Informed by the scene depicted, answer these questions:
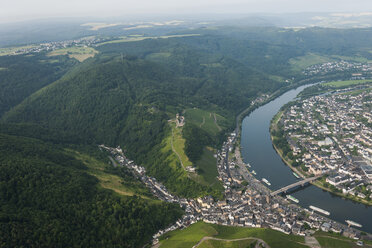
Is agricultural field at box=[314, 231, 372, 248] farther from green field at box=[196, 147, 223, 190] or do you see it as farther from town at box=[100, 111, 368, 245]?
green field at box=[196, 147, 223, 190]

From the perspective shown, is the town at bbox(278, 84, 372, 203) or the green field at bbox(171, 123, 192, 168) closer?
the town at bbox(278, 84, 372, 203)

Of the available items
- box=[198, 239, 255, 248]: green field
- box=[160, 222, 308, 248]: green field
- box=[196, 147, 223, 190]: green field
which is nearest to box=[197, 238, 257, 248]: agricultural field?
box=[198, 239, 255, 248]: green field

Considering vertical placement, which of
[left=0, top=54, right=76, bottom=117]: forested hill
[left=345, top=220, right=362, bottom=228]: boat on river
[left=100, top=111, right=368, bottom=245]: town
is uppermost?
[left=0, top=54, right=76, bottom=117]: forested hill

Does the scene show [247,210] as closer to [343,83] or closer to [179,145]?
[179,145]

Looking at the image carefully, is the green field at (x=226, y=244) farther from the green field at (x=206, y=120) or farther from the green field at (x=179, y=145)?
the green field at (x=206, y=120)

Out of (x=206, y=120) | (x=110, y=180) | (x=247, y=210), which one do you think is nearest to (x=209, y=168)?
(x=247, y=210)

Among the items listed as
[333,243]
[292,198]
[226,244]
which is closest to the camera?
[226,244]

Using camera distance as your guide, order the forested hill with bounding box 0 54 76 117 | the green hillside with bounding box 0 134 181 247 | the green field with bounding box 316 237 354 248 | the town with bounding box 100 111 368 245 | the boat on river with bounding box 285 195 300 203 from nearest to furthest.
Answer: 1. the green field with bounding box 316 237 354 248
2. the green hillside with bounding box 0 134 181 247
3. the town with bounding box 100 111 368 245
4. the boat on river with bounding box 285 195 300 203
5. the forested hill with bounding box 0 54 76 117

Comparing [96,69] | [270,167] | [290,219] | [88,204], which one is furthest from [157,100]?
[290,219]
